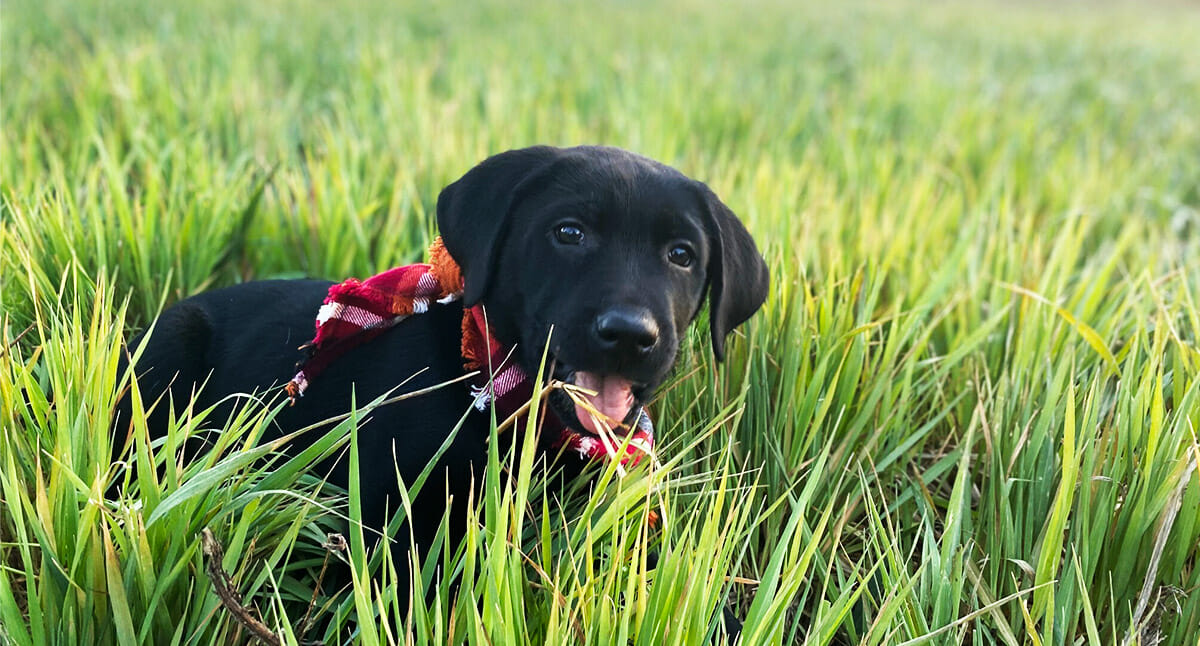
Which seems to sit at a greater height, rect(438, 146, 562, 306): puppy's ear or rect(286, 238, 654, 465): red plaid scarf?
rect(438, 146, 562, 306): puppy's ear

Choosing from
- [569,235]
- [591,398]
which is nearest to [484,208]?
[569,235]

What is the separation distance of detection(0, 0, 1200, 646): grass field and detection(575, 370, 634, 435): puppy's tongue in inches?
4.9

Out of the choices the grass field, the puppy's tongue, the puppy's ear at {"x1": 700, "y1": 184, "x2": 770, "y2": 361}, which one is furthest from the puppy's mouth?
the puppy's ear at {"x1": 700, "y1": 184, "x2": 770, "y2": 361}

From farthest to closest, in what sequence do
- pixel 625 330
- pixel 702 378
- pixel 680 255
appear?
pixel 702 378
pixel 680 255
pixel 625 330

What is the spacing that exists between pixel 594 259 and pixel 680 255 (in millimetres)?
194

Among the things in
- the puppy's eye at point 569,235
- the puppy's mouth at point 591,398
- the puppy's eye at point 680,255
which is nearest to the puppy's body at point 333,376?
the puppy's mouth at point 591,398

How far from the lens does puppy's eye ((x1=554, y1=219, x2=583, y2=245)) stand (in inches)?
72.7

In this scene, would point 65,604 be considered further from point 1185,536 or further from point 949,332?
point 949,332

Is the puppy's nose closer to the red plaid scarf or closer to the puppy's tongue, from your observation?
the puppy's tongue

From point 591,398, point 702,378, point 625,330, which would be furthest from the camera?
point 702,378

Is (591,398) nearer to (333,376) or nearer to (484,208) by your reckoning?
(484,208)

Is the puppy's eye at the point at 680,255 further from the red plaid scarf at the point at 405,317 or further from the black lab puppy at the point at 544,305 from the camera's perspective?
the red plaid scarf at the point at 405,317

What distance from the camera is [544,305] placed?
1.81 metres

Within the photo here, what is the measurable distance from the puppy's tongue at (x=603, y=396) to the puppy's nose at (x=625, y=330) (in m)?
0.10
